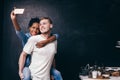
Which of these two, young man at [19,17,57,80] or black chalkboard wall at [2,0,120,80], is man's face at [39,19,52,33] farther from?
black chalkboard wall at [2,0,120,80]

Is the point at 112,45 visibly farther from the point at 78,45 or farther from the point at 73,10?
the point at 73,10

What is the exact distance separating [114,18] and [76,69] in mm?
1165

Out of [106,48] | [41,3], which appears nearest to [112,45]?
→ [106,48]

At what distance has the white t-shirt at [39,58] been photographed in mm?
3768

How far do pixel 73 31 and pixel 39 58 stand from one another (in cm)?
128

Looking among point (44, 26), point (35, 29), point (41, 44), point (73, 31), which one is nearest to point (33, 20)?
point (35, 29)

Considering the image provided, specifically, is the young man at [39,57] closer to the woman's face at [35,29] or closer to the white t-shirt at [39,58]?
the white t-shirt at [39,58]

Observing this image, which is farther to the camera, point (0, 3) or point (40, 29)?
point (0, 3)

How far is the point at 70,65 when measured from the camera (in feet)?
16.0

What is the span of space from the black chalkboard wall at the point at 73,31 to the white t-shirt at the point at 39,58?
3.50 feet

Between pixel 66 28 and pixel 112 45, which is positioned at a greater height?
pixel 66 28

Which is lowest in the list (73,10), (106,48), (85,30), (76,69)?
(76,69)

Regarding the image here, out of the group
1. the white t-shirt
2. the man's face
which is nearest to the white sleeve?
the white t-shirt

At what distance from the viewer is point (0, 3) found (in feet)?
16.0
